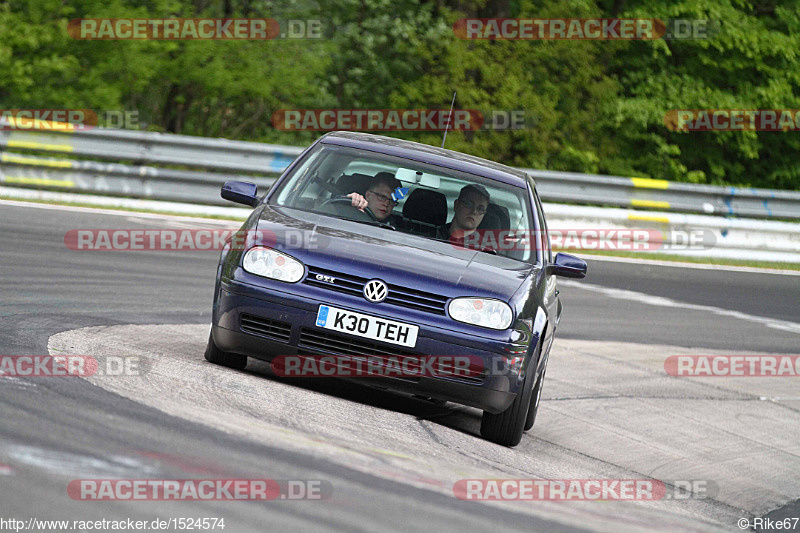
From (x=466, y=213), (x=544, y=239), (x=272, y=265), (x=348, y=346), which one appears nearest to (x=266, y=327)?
(x=272, y=265)

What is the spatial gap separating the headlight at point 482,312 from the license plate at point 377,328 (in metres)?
0.26

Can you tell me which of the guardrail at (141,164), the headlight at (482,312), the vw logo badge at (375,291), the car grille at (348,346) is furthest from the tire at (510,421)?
the guardrail at (141,164)

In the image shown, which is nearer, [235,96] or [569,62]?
[235,96]

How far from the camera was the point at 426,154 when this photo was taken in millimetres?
7918

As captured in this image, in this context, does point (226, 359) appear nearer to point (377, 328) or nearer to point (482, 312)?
point (377, 328)

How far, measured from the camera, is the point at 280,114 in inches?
956

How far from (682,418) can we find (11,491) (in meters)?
5.87

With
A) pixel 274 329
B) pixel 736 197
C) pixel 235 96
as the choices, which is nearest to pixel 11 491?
pixel 274 329

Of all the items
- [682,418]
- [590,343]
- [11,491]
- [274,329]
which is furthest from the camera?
[590,343]

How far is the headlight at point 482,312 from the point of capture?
21.1 feet

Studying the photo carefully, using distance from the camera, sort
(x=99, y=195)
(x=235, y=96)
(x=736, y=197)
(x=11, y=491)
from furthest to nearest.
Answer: (x=235, y=96), (x=736, y=197), (x=99, y=195), (x=11, y=491)

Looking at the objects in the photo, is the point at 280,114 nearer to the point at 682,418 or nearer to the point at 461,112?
the point at 461,112

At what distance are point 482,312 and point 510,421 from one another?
2.23 ft

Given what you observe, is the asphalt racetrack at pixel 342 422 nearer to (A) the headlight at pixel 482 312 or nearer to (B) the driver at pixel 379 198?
(A) the headlight at pixel 482 312
